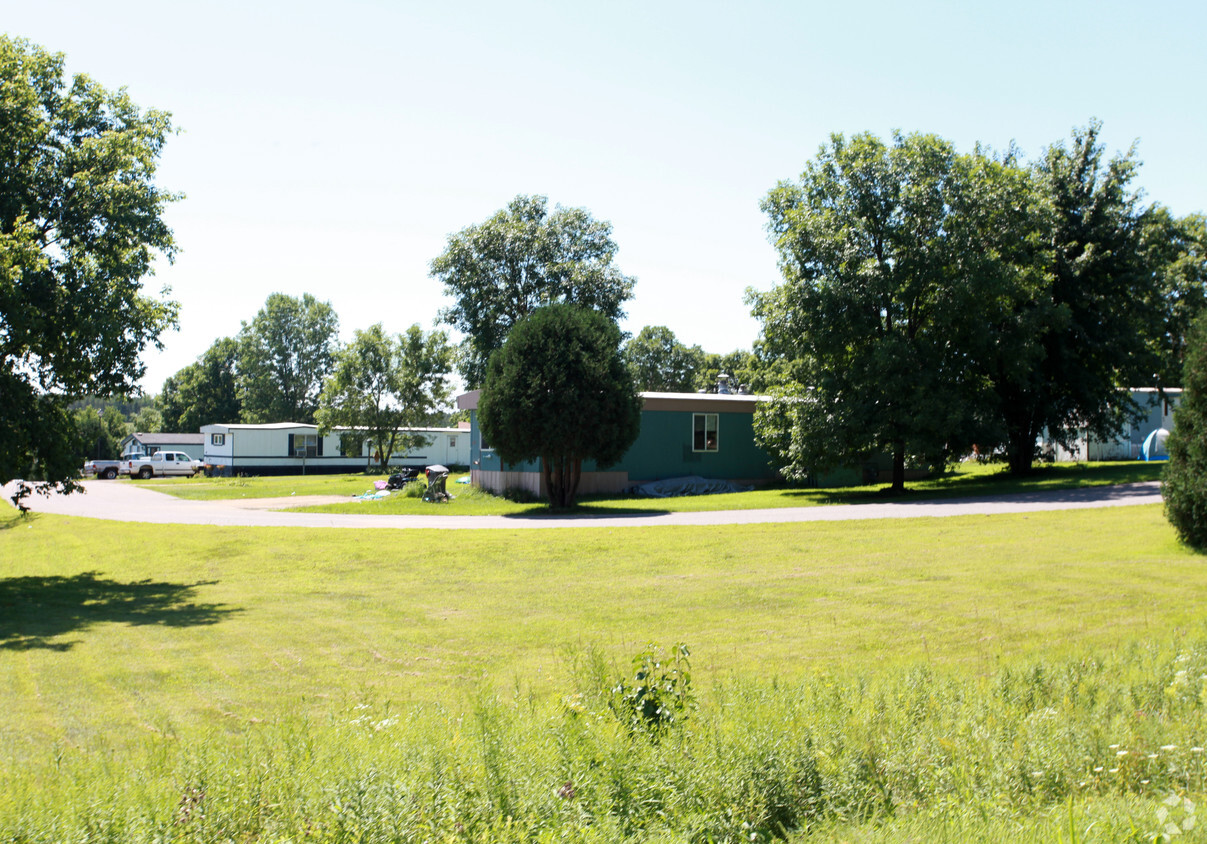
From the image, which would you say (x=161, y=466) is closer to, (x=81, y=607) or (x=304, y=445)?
(x=304, y=445)

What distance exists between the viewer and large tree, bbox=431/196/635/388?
139 ft

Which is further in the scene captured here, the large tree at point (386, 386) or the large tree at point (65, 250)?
the large tree at point (386, 386)

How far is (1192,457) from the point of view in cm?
1266

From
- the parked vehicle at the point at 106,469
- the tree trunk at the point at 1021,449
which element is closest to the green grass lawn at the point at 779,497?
the tree trunk at the point at 1021,449

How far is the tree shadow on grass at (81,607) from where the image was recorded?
33.8ft

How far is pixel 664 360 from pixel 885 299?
60941mm

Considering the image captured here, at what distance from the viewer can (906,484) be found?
31.7 m

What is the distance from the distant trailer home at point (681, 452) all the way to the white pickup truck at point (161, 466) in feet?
109

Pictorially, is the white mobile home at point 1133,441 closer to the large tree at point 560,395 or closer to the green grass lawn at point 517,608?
the large tree at point 560,395

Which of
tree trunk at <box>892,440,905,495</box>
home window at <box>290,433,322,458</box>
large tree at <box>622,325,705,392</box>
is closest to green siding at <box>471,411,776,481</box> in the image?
tree trunk at <box>892,440,905,495</box>

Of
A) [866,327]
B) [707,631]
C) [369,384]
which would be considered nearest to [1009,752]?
[707,631]

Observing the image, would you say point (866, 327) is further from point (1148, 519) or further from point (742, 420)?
point (1148, 519)

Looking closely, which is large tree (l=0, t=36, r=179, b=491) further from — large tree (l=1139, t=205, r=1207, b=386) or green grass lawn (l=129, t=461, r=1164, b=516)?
large tree (l=1139, t=205, r=1207, b=386)

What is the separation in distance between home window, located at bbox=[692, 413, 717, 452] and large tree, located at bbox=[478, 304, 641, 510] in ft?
21.3
